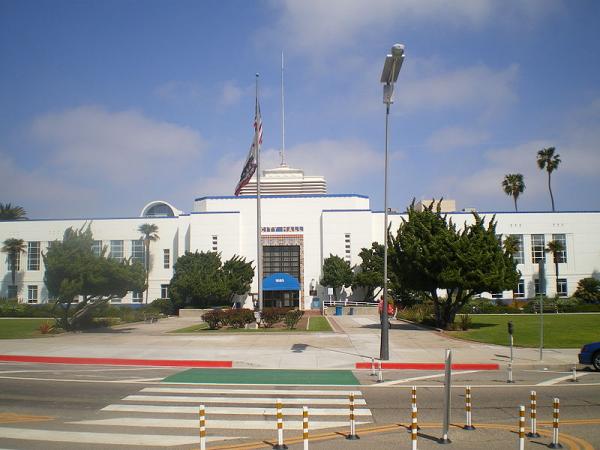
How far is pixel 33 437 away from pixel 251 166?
84.3 ft

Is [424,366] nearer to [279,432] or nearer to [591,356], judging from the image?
[591,356]

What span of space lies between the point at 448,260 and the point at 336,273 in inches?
1124

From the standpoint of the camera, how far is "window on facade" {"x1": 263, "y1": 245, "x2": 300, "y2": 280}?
63969 millimetres

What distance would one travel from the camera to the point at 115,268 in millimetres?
31172

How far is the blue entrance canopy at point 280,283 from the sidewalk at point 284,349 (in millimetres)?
28838

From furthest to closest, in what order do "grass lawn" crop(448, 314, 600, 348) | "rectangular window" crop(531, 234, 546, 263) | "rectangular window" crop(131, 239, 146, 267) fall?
"rectangular window" crop(131, 239, 146, 267) < "rectangular window" crop(531, 234, 546, 263) < "grass lawn" crop(448, 314, 600, 348)

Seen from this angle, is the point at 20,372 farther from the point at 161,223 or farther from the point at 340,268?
the point at 161,223

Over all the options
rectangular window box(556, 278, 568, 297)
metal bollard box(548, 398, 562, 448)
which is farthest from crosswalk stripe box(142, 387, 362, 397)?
rectangular window box(556, 278, 568, 297)

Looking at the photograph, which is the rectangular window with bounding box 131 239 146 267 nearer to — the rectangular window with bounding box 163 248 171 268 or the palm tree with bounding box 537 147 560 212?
the rectangular window with bounding box 163 248 171 268

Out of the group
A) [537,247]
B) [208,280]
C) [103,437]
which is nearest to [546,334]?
[103,437]

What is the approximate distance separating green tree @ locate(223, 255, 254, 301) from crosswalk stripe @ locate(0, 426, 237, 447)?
153 feet

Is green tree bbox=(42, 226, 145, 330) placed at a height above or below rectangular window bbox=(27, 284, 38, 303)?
above

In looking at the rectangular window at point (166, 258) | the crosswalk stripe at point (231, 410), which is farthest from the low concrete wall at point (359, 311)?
the crosswalk stripe at point (231, 410)

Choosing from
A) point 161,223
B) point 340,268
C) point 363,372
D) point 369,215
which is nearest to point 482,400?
point 363,372
